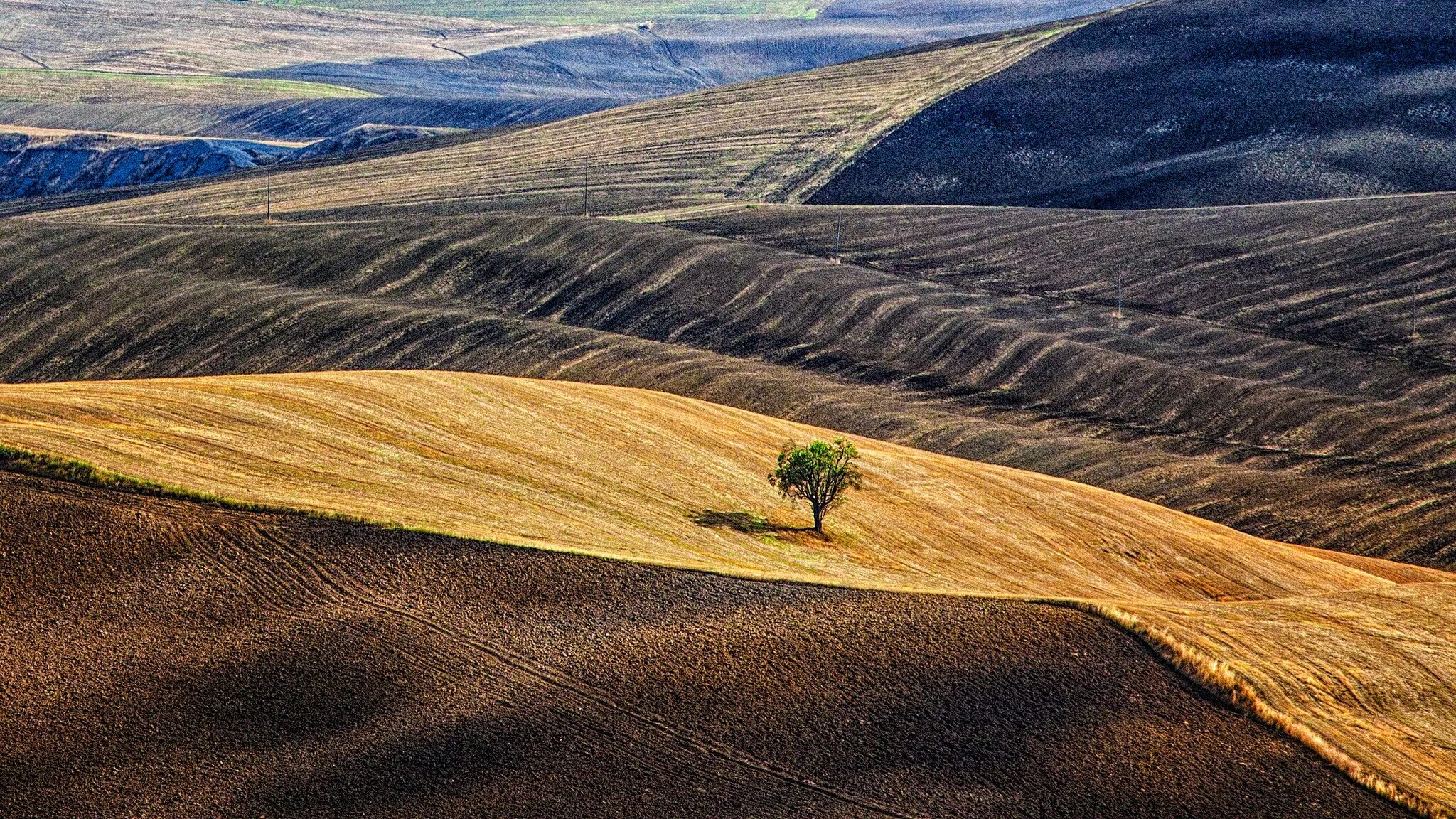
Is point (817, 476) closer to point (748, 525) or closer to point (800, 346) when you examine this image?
point (748, 525)

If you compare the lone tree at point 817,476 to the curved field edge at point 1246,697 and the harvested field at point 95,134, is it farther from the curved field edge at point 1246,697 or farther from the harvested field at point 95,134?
the harvested field at point 95,134

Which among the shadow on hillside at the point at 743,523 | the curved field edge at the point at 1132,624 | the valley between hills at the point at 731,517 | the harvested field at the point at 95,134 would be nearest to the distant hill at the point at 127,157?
the harvested field at the point at 95,134

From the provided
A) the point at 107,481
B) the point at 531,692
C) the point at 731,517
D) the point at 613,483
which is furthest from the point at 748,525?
the point at 107,481

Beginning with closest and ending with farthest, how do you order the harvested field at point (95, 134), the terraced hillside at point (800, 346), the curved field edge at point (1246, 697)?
the curved field edge at point (1246, 697)
the terraced hillside at point (800, 346)
the harvested field at point (95, 134)

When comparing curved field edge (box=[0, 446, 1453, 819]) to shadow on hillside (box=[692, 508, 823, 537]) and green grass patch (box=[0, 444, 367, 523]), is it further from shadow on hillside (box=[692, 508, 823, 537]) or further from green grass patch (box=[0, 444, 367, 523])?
shadow on hillside (box=[692, 508, 823, 537])

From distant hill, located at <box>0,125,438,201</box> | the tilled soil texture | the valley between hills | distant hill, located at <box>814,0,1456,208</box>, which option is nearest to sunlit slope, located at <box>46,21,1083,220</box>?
distant hill, located at <box>814,0,1456,208</box>
